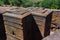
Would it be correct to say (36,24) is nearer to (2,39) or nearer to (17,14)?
(17,14)

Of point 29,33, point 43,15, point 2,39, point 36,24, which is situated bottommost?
point 2,39

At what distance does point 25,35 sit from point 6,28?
0.91 metres

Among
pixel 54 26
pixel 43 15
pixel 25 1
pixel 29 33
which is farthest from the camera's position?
pixel 25 1

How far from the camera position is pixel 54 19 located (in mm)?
10188

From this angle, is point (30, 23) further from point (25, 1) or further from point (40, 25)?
point (25, 1)

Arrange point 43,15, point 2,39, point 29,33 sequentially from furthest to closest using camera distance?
point 2,39 < point 29,33 < point 43,15

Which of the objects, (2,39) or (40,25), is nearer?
(40,25)

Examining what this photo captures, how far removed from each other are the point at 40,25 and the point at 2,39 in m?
1.95

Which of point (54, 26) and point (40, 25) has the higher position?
point (40, 25)

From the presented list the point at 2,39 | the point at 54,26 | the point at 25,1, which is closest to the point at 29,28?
the point at 2,39

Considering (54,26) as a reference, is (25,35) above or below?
above

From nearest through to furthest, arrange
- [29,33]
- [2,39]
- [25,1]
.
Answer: [29,33] < [2,39] < [25,1]

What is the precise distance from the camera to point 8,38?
19.4 feet

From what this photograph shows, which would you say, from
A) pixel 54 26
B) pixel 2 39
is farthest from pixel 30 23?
pixel 54 26
